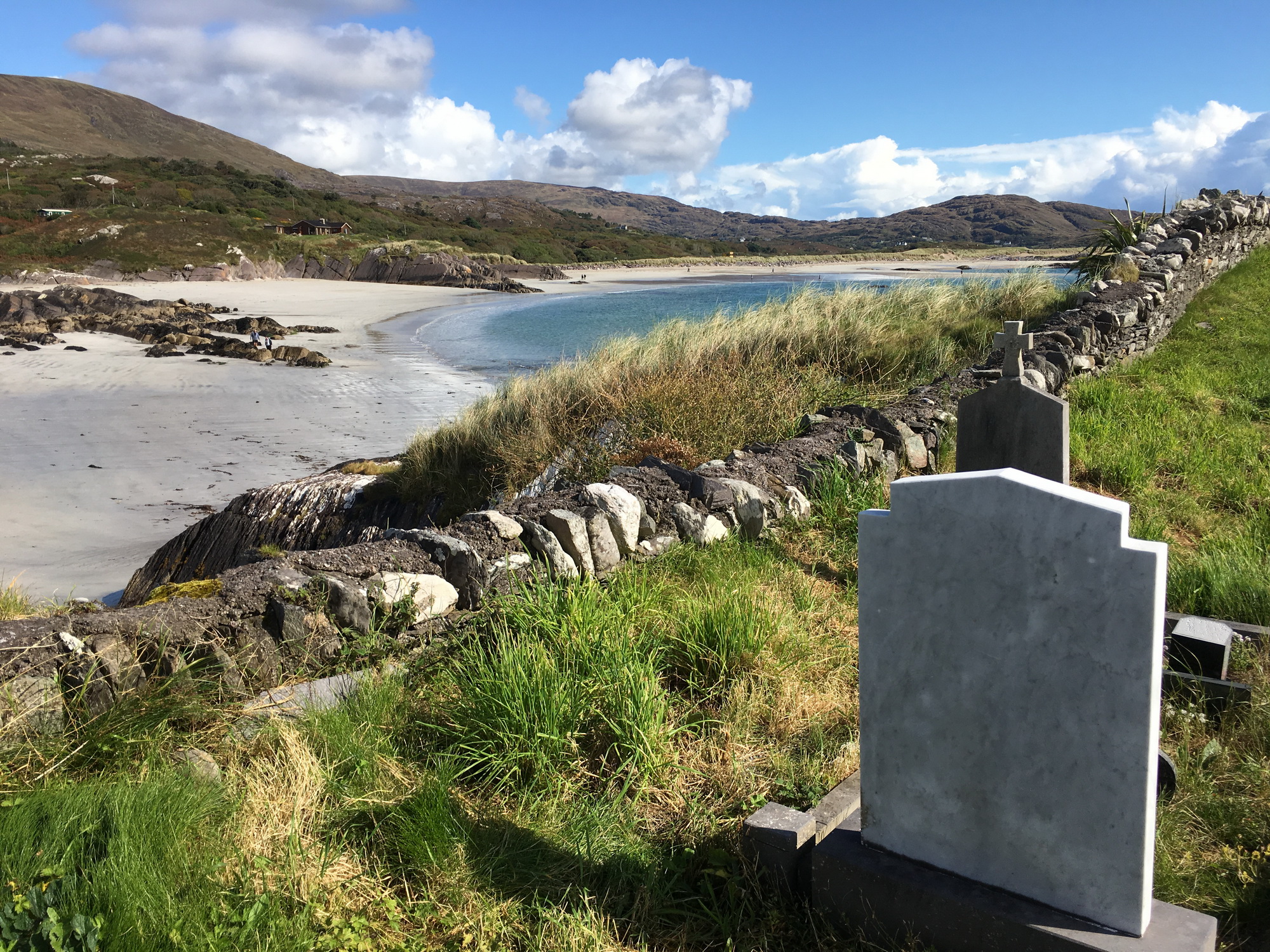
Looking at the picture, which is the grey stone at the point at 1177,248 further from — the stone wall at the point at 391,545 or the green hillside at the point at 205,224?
the green hillside at the point at 205,224

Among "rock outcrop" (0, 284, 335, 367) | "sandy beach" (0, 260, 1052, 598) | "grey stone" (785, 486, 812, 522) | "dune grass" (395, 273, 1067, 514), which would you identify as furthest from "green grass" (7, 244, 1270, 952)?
"rock outcrop" (0, 284, 335, 367)

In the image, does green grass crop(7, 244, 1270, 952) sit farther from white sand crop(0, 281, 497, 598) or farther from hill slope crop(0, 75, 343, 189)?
hill slope crop(0, 75, 343, 189)

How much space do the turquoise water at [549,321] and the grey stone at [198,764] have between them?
31.4 feet

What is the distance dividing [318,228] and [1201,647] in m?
63.8

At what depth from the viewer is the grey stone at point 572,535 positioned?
405cm

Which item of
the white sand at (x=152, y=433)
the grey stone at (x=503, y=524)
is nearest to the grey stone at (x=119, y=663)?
the grey stone at (x=503, y=524)

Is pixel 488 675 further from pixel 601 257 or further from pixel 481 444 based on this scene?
pixel 601 257

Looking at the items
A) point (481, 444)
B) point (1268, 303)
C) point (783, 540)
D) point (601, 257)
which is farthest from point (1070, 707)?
point (601, 257)

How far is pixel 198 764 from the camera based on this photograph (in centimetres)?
252

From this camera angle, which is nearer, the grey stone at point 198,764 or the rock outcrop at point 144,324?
the grey stone at point 198,764

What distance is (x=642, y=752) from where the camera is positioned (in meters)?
2.76

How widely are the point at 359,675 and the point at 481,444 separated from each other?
5.30 meters

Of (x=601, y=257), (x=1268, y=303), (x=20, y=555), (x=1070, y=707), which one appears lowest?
(x=20, y=555)

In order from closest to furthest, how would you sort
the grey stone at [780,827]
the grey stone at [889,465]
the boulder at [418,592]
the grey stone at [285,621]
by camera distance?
1. the grey stone at [780,827]
2. the grey stone at [285,621]
3. the boulder at [418,592]
4. the grey stone at [889,465]
